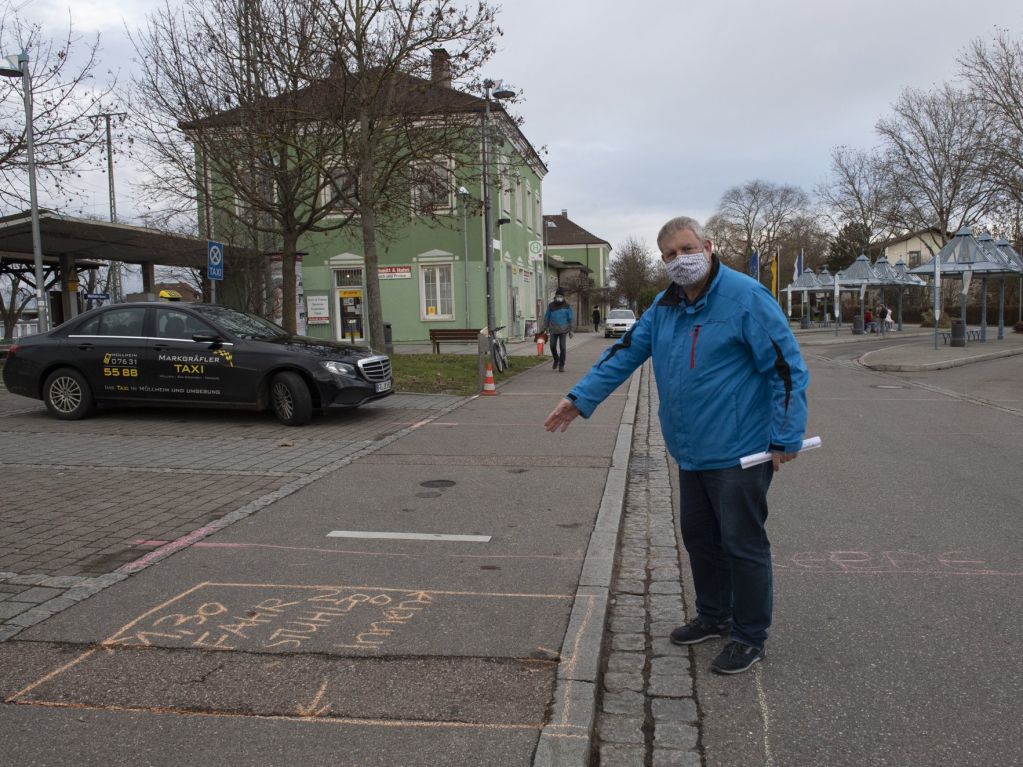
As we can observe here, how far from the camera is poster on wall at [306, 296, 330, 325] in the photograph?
1214 inches

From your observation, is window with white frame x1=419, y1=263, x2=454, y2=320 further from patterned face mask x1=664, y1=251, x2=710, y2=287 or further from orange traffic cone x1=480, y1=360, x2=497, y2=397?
patterned face mask x1=664, y1=251, x2=710, y2=287

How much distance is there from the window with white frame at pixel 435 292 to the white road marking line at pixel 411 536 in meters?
26.3

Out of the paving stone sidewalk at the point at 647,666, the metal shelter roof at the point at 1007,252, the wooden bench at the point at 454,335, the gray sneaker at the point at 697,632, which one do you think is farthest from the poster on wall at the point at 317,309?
the gray sneaker at the point at 697,632

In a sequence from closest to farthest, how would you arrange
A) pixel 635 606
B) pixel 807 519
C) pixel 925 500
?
pixel 635 606 → pixel 807 519 → pixel 925 500

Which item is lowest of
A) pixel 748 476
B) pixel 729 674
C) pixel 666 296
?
pixel 729 674

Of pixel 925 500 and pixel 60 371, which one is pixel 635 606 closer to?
pixel 925 500

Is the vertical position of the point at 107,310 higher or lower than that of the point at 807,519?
higher

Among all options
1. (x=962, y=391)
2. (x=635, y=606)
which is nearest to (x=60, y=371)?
(x=635, y=606)

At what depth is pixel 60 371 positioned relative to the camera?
1097cm

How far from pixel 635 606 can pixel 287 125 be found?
47.3 feet

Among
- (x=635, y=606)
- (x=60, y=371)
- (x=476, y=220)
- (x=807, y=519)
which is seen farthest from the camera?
(x=476, y=220)

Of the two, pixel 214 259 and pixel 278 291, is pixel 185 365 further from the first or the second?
pixel 278 291

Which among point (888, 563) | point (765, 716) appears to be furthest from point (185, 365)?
point (765, 716)

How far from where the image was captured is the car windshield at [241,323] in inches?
425
